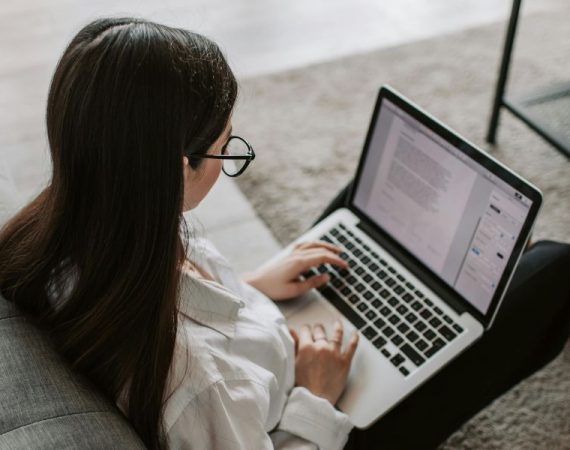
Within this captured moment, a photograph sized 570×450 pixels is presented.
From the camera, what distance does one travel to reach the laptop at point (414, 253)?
1.10 m

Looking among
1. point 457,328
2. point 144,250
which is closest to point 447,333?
point 457,328

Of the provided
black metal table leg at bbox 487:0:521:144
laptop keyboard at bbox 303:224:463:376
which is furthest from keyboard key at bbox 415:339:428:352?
black metal table leg at bbox 487:0:521:144

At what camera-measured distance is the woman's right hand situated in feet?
3.58

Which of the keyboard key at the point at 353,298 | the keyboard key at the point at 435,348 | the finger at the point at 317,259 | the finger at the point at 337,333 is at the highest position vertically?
the finger at the point at 317,259

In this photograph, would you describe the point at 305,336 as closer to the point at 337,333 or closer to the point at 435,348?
the point at 337,333

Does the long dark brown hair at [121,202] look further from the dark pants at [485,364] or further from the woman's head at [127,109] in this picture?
the dark pants at [485,364]

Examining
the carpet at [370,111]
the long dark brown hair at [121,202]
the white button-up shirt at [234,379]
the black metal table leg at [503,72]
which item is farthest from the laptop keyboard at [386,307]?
the black metal table leg at [503,72]

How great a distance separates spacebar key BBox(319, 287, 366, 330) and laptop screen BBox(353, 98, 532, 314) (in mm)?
147

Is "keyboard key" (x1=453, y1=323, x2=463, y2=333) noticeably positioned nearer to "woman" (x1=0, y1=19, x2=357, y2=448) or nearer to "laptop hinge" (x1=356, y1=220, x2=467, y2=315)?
"laptop hinge" (x1=356, y1=220, x2=467, y2=315)

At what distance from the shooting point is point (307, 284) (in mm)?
1220

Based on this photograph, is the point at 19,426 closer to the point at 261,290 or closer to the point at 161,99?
the point at 161,99

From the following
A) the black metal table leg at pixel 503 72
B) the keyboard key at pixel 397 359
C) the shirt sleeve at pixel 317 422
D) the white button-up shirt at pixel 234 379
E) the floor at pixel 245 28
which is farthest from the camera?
the floor at pixel 245 28

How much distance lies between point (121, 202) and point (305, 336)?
512 mm

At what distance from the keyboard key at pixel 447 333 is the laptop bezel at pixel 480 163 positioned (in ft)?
0.15
